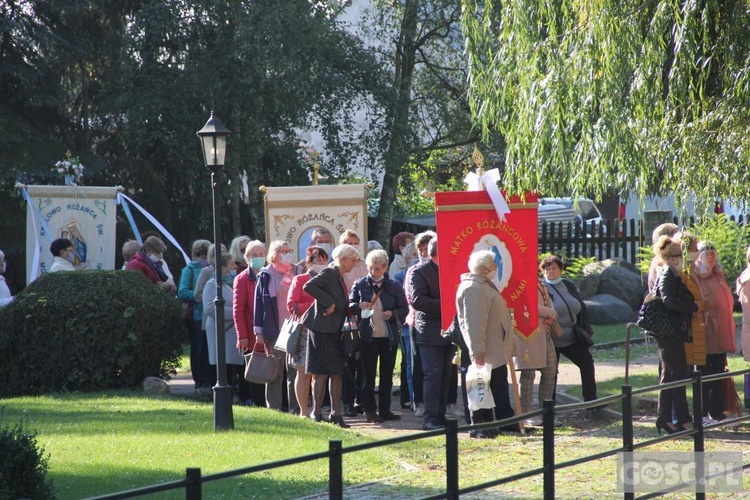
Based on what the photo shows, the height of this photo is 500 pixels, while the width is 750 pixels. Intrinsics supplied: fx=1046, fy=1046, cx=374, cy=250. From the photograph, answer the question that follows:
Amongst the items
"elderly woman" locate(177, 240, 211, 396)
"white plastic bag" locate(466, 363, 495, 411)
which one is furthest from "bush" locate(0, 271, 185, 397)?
"white plastic bag" locate(466, 363, 495, 411)

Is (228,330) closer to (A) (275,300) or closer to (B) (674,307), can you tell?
(A) (275,300)

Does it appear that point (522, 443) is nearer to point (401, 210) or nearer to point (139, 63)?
point (139, 63)

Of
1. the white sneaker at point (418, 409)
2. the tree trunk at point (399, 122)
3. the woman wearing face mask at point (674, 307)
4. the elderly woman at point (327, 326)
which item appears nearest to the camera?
the woman wearing face mask at point (674, 307)

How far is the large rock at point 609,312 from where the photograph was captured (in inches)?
772

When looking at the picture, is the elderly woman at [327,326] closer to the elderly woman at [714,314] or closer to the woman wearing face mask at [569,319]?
the woman wearing face mask at [569,319]

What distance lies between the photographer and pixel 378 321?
1114 centimetres

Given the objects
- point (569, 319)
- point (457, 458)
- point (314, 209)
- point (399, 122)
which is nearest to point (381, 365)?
point (569, 319)

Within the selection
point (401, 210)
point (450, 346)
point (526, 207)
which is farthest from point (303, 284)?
point (401, 210)

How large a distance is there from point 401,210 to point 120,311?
643 inches

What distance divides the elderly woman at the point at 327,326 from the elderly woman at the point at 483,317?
1.30m

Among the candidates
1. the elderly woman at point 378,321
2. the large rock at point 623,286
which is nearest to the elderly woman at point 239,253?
the elderly woman at point 378,321

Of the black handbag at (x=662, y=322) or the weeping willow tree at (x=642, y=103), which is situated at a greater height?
the weeping willow tree at (x=642, y=103)

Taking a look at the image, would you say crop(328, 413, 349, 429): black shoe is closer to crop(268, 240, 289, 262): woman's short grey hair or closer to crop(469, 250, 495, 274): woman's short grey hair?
crop(268, 240, 289, 262): woman's short grey hair

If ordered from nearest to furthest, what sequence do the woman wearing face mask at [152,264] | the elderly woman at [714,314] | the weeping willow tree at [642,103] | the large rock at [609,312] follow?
the weeping willow tree at [642,103], the elderly woman at [714,314], the woman wearing face mask at [152,264], the large rock at [609,312]
